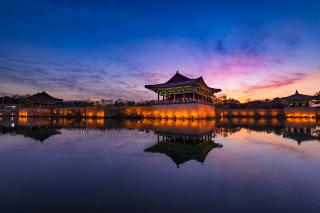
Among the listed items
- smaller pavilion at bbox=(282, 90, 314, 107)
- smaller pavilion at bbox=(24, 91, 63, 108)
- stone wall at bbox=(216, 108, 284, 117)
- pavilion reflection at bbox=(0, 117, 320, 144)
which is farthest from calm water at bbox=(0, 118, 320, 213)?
smaller pavilion at bbox=(24, 91, 63, 108)

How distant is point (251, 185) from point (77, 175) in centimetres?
450

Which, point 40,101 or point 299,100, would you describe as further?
point 40,101

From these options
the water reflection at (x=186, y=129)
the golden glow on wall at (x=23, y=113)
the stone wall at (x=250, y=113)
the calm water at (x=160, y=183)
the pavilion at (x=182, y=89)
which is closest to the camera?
the calm water at (x=160, y=183)

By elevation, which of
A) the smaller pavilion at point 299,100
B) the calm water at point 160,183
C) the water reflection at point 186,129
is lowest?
the calm water at point 160,183

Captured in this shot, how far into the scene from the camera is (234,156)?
8.34 meters

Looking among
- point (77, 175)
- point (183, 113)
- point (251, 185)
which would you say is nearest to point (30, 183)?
point (77, 175)

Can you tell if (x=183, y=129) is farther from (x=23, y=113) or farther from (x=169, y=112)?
(x=23, y=113)

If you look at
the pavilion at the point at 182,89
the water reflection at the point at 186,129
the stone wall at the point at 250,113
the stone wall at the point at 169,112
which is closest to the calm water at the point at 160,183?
the water reflection at the point at 186,129

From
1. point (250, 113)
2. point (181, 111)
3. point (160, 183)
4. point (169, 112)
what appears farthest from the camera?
point (250, 113)

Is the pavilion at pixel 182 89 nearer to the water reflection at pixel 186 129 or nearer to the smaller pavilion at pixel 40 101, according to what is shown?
the water reflection at pixel 186 129

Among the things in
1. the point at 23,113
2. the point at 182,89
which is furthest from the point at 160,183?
the point at 23,113

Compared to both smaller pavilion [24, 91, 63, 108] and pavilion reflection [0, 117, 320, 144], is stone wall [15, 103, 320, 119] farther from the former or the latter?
pavilion reflection [0, 117, 320, 144]

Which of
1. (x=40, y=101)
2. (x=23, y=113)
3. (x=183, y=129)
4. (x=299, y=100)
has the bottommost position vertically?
(x=183, y=129)

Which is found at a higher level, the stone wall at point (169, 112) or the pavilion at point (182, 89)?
the pavilion at point (182, 89)
